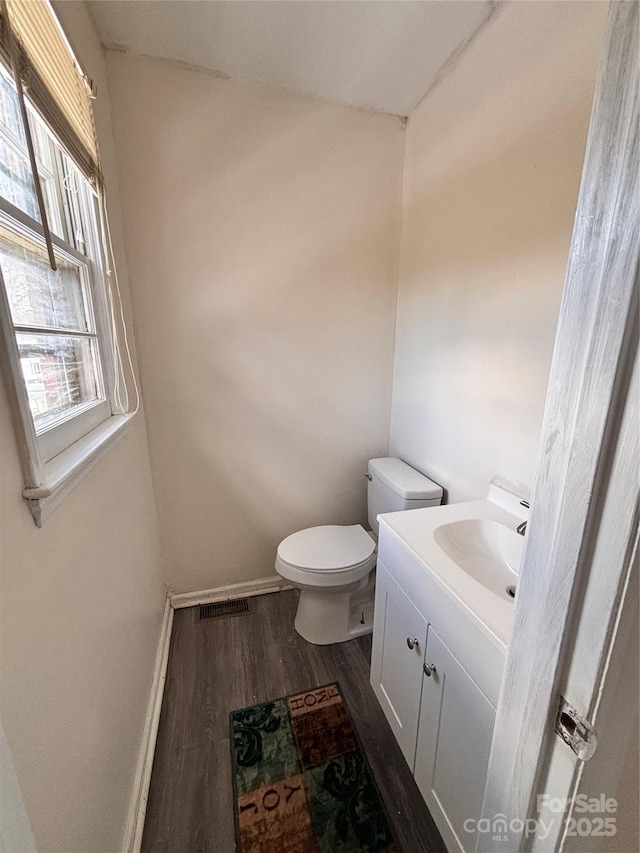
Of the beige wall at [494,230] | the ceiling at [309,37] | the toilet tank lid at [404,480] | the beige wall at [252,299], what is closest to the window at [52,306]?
the beige wall at [252,299]

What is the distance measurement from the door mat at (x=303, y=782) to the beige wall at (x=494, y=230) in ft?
3.36

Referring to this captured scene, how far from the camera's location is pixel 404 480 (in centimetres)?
165

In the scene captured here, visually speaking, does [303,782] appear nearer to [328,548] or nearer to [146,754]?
[146,754]

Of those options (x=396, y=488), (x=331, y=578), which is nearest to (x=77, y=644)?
(x=331, y=578)

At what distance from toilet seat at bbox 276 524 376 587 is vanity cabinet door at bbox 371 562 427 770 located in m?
0.28

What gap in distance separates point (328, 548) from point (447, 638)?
84 centimetres

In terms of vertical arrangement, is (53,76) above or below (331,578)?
above

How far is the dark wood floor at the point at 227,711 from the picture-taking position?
105 centimetres

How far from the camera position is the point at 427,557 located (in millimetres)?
A: 1002

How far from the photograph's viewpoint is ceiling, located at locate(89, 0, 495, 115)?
117 cm

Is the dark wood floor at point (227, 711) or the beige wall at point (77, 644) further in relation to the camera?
the dark wood floor at point (227, 711)

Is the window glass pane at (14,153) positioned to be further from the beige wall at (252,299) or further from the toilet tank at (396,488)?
the toilet tank at (396,488)

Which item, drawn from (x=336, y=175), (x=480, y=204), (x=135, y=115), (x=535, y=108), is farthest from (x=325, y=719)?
(x=135, y=115)

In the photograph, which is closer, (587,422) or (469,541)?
(587,422)
